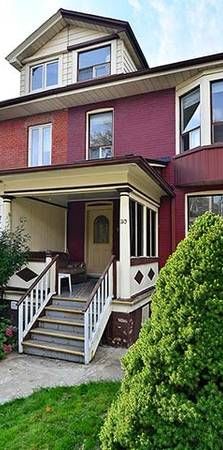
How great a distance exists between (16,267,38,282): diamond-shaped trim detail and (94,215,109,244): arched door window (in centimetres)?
361

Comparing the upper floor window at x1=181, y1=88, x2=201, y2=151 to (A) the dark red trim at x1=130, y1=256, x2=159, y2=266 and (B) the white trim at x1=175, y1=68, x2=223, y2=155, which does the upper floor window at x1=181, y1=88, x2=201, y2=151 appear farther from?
(A) the dark red trim at x1=130, y1=256, x2=159, y2=266

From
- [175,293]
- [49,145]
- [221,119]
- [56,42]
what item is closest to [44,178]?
[49,145]

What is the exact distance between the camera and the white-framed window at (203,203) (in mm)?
9539

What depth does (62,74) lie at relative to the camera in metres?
12.9

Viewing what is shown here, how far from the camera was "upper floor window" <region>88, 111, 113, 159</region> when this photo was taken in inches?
437

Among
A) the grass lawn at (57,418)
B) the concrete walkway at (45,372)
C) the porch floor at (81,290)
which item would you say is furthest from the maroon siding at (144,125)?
the grass lawn at (57,418)

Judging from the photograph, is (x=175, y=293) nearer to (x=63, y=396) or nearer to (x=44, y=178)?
(x=63, y=396)

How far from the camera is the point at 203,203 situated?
384 inches

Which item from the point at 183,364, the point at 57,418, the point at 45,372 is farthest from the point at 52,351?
the point at 183,364

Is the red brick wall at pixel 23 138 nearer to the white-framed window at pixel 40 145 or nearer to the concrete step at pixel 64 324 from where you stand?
the white-framed window at pixel 40 145

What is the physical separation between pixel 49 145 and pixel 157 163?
4.31 m

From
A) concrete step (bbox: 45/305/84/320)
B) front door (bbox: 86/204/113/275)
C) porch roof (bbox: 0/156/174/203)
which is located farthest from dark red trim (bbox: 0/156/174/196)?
front door (bbox: 86/204/113/275)

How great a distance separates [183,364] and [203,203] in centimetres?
786

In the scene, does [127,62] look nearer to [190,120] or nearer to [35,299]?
[190,120]
